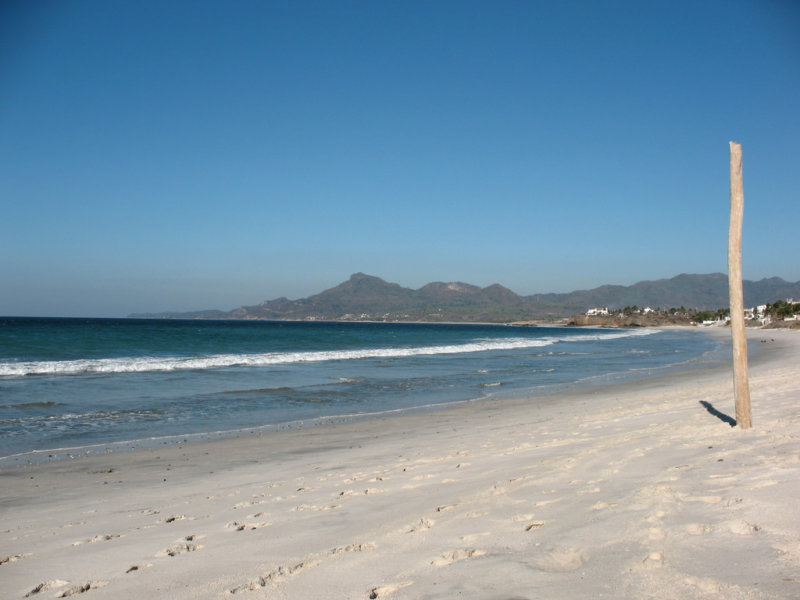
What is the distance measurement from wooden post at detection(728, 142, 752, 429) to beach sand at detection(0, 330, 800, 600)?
0.40m

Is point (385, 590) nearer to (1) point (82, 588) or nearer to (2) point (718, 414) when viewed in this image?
(1) point (82, 588)

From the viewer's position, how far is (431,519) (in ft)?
15.8

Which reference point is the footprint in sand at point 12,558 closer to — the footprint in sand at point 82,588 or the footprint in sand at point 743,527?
the footprint in sand at point 82,588

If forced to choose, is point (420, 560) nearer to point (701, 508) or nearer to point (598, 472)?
point (701, 508)

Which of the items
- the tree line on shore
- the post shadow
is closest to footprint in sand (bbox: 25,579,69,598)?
the post shadow

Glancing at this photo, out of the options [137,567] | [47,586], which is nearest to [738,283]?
[137,567]

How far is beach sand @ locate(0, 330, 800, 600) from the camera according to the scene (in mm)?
3453

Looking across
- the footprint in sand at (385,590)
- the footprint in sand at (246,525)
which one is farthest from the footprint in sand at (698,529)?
the footprint in sand at (246,525)

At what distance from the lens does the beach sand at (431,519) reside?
11.3 ft

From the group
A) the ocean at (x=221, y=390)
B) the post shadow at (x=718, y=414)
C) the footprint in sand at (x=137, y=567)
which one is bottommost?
the ocean at (x=221, y=390)

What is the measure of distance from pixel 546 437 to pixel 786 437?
128 inches

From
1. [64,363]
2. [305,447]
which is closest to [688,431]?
[305,447]

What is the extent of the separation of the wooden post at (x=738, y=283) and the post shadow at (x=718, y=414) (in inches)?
19.3

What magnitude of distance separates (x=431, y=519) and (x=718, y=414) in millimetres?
7643
